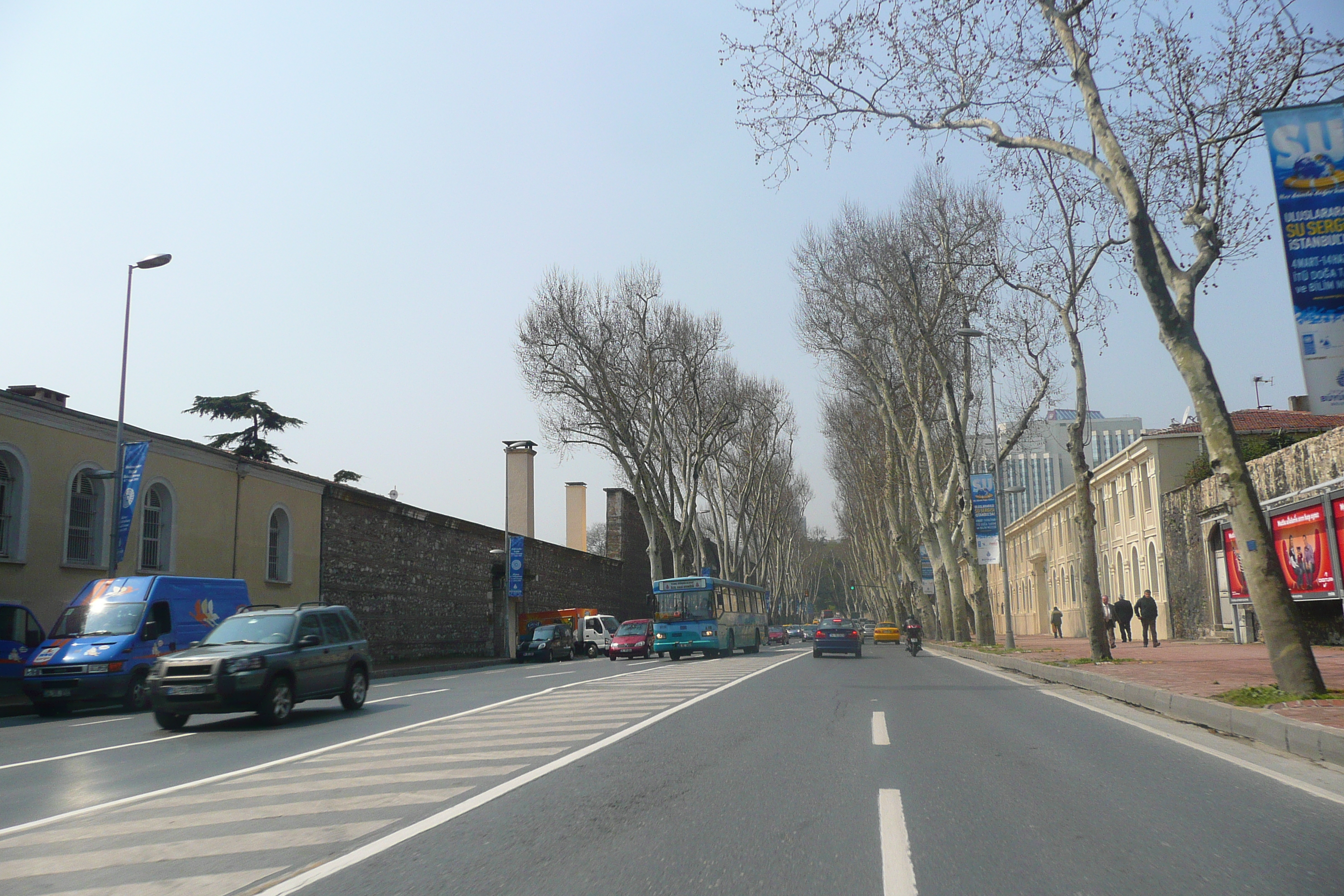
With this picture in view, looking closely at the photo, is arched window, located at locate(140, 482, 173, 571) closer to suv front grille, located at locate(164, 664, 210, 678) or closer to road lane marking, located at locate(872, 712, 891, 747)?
suv front grille, located at locate(164, 664, 210, 678)

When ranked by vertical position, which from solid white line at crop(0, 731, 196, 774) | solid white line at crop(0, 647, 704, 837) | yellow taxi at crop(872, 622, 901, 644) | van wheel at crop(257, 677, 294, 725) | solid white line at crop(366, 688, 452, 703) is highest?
van wheel at crop(257, 677, 294, 725)

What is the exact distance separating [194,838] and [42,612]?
18.5 metres

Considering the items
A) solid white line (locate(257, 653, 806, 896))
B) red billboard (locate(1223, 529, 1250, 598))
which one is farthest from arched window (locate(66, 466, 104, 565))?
red billboard (locate(1223, 529, 1250, 598))

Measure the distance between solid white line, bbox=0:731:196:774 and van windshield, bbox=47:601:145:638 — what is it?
558 cm

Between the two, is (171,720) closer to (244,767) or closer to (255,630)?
(255,630)

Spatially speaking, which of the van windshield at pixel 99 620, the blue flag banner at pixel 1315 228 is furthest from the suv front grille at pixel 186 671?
the blue flag banner at pixel 1315 228

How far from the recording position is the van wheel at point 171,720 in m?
12.6

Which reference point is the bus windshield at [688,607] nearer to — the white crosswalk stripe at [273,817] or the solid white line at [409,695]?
the solid white line at [409,695]

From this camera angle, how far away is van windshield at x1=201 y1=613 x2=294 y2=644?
13.4 meters

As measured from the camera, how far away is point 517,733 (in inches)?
432

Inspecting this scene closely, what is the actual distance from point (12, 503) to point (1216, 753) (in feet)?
73.7

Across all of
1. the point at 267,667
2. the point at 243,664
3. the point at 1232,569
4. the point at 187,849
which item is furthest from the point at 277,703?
the point at 1232,569

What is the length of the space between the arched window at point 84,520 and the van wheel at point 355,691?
1149 centimetres

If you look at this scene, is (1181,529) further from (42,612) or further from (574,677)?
(42,612)
